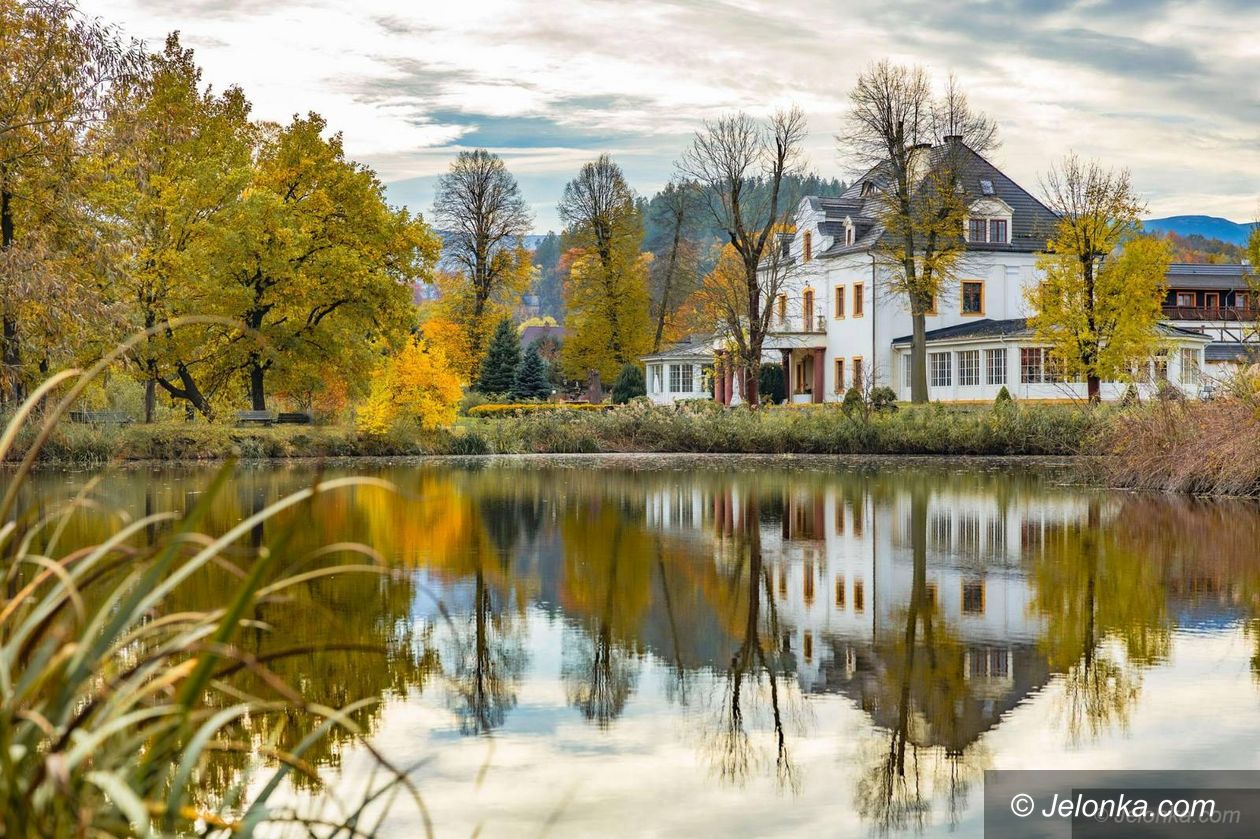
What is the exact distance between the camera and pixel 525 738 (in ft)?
21.3

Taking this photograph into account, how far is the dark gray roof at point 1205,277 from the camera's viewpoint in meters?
76.1

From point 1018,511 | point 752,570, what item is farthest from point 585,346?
point 752,570

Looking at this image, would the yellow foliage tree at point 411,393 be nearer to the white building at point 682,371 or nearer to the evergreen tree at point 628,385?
the white building at point 682,371

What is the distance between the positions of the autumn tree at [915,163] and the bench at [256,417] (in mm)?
22191

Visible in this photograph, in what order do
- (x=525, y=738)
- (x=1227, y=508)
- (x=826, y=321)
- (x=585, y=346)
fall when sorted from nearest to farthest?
1. (x=525, y=738)
2. (x=1227, y=508)
3. (x=826, y=321)
4. (x=585, y=346)

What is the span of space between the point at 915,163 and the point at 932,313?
6727 mm

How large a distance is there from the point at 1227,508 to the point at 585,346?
51300 millimetres

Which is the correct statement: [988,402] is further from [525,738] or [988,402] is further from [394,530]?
[525,738]

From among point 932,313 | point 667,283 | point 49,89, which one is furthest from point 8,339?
point 667,283

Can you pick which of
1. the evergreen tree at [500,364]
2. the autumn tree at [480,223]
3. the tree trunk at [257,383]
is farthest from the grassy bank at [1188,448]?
the autumn tree at [480,223]

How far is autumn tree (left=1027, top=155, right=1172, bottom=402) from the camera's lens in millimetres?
42812

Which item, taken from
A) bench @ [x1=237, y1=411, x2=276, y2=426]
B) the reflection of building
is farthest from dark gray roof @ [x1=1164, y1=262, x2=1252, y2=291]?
the reflection of building

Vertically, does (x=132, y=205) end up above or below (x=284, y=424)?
above

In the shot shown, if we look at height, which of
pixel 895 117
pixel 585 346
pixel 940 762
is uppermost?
pixel 895 117
